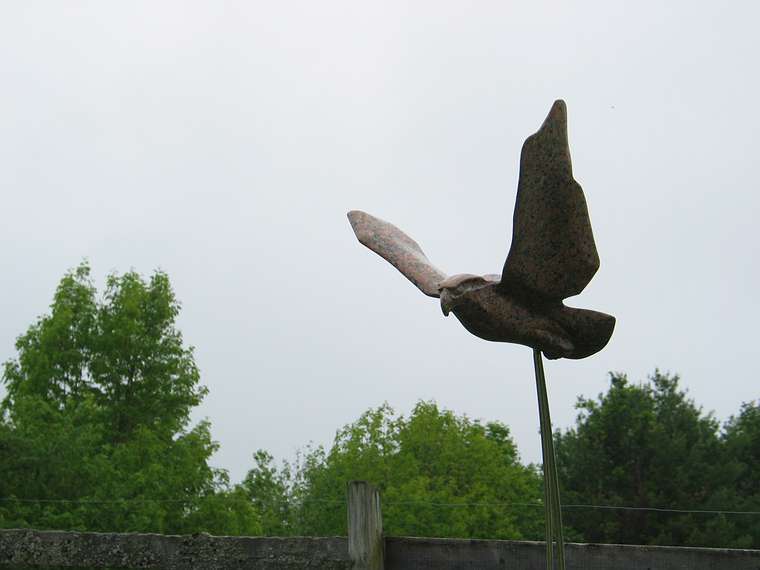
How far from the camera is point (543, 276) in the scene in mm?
1823

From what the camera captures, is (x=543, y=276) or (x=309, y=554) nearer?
(x=543, y=276)

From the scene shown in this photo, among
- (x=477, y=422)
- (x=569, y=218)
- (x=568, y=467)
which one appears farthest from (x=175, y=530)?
(x=569, y=218)

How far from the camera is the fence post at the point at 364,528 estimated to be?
10.5 feet

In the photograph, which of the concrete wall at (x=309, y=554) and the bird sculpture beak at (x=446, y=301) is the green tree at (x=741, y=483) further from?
the bird sculpture beak at (x=446, y=301)

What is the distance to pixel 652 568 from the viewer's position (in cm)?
301

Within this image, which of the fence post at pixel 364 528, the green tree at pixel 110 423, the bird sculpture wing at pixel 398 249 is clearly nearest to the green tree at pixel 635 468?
the green tree at pixel 110 423

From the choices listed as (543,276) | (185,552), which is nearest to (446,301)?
(543,276)

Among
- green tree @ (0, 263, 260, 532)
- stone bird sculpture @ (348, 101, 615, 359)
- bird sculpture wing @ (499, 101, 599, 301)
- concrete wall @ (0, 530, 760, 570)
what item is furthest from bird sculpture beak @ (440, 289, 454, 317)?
green tree @ (0, 263, 260, 532)

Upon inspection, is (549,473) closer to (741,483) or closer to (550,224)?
(550,224)

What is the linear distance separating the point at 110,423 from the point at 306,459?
19.9 feet

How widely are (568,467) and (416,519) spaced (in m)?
4.86

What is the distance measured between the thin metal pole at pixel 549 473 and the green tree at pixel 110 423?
30.7 ft

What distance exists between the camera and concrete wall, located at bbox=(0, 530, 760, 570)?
3.00 metres

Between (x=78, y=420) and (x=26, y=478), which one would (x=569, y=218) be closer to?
(x=26, y=478)
